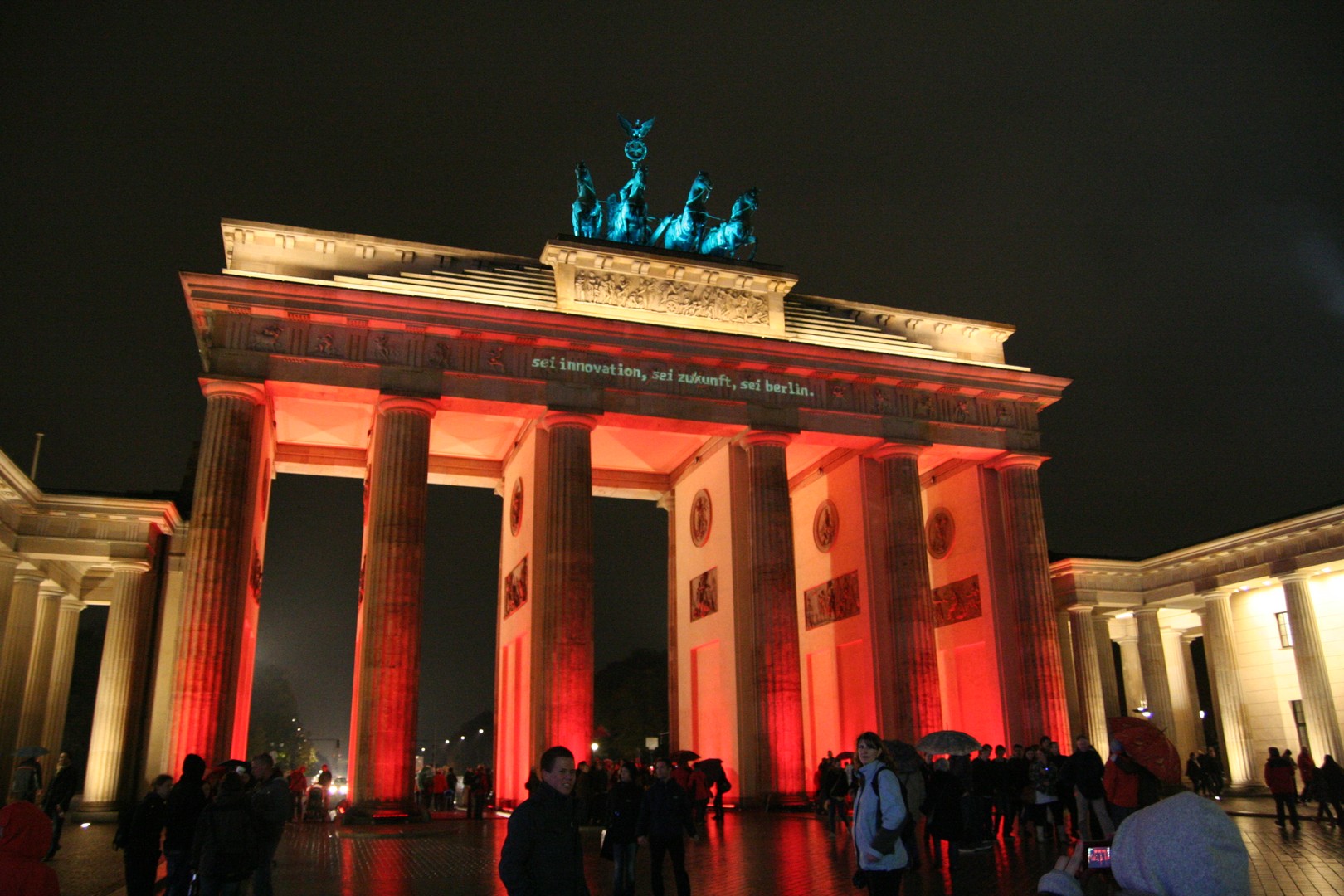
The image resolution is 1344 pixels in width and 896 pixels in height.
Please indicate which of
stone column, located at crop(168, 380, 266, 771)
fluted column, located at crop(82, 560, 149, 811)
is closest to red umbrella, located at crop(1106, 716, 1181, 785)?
stone column, located at crop(168, 380, 266, 771)

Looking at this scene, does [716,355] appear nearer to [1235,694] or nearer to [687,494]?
[687,494]

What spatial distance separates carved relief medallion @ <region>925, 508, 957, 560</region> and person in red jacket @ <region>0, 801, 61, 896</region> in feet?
106

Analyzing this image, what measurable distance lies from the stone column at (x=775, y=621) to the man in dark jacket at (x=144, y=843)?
64.5 feet

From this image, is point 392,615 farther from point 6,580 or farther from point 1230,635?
point 1230,635

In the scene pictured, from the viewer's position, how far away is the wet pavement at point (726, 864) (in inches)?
476

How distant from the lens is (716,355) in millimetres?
29797

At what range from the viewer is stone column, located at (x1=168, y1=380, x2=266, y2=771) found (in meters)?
23.1

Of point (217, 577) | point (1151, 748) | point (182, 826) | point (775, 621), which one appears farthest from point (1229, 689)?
point (182, 826)

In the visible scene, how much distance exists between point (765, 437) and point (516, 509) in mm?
8511

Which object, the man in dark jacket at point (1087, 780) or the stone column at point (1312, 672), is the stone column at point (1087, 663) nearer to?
the stone column at point (1312, 672)

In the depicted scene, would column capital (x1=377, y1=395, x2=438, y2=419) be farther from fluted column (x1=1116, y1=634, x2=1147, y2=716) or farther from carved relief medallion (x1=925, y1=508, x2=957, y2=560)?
fluted column (x1=1116, y1=634, x2=1147, y2=716)

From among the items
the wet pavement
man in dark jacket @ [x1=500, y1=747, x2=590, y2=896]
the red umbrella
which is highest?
the red umbrella

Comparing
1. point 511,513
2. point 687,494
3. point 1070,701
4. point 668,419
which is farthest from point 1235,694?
point 511,513

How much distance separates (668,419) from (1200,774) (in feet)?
68.3
